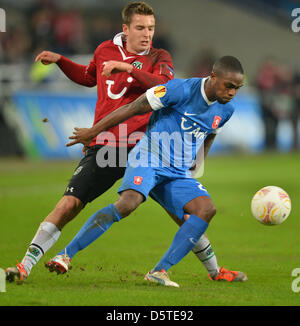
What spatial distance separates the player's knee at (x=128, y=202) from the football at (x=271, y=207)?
4.31 ft

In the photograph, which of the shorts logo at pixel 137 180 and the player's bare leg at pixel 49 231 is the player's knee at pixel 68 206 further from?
the shorts logo at pixel 137 180

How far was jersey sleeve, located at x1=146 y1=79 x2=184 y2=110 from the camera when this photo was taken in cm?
593

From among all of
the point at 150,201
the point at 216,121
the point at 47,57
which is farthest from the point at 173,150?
the point at 150,201

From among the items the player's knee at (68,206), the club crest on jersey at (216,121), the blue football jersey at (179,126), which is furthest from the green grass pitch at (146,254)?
the club crest on jersey at (216,121)

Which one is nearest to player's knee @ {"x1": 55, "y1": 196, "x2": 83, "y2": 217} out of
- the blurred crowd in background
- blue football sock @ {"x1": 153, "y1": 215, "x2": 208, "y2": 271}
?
blue football sock @ {"x1": 153, "y1": 215, "x2": 208, "y2": 271}

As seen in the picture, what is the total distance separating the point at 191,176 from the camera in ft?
21.2

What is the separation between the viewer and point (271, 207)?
6480 millimetres

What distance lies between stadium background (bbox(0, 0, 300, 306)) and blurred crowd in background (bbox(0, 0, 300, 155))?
4 cm

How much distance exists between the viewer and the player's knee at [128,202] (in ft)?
19.0

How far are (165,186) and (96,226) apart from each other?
0.74 meters

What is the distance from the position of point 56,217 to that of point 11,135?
470 inches
